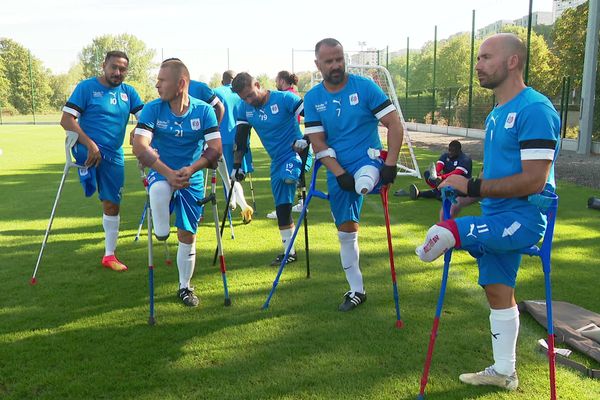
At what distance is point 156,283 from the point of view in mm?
5484

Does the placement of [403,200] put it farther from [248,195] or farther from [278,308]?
[278,308]

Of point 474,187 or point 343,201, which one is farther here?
point 343,201

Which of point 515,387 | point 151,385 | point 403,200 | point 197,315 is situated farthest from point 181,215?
point 403,200

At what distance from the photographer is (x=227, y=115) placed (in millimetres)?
Result: 8727

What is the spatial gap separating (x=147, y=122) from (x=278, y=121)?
199 centimetres

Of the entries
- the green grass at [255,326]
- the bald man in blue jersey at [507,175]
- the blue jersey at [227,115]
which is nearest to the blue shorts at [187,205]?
the green grass at [255,326]

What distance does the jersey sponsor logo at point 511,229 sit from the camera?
2859 millimetres

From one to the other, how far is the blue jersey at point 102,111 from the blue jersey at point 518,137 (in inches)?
175

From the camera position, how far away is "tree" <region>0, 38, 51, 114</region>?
165ft

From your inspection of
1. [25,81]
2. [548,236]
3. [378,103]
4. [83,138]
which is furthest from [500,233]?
[25,81]

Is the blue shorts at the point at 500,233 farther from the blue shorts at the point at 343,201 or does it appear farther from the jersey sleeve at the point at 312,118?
the jersey sleeve at the point at 312,118

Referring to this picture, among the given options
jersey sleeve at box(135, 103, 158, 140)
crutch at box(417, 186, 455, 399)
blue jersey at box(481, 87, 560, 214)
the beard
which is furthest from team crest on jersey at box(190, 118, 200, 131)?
blue jersey at box(481, 87, 560, 214)

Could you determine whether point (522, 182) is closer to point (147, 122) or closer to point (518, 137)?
point (518, 137)

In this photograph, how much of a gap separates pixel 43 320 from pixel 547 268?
13.6 ft
